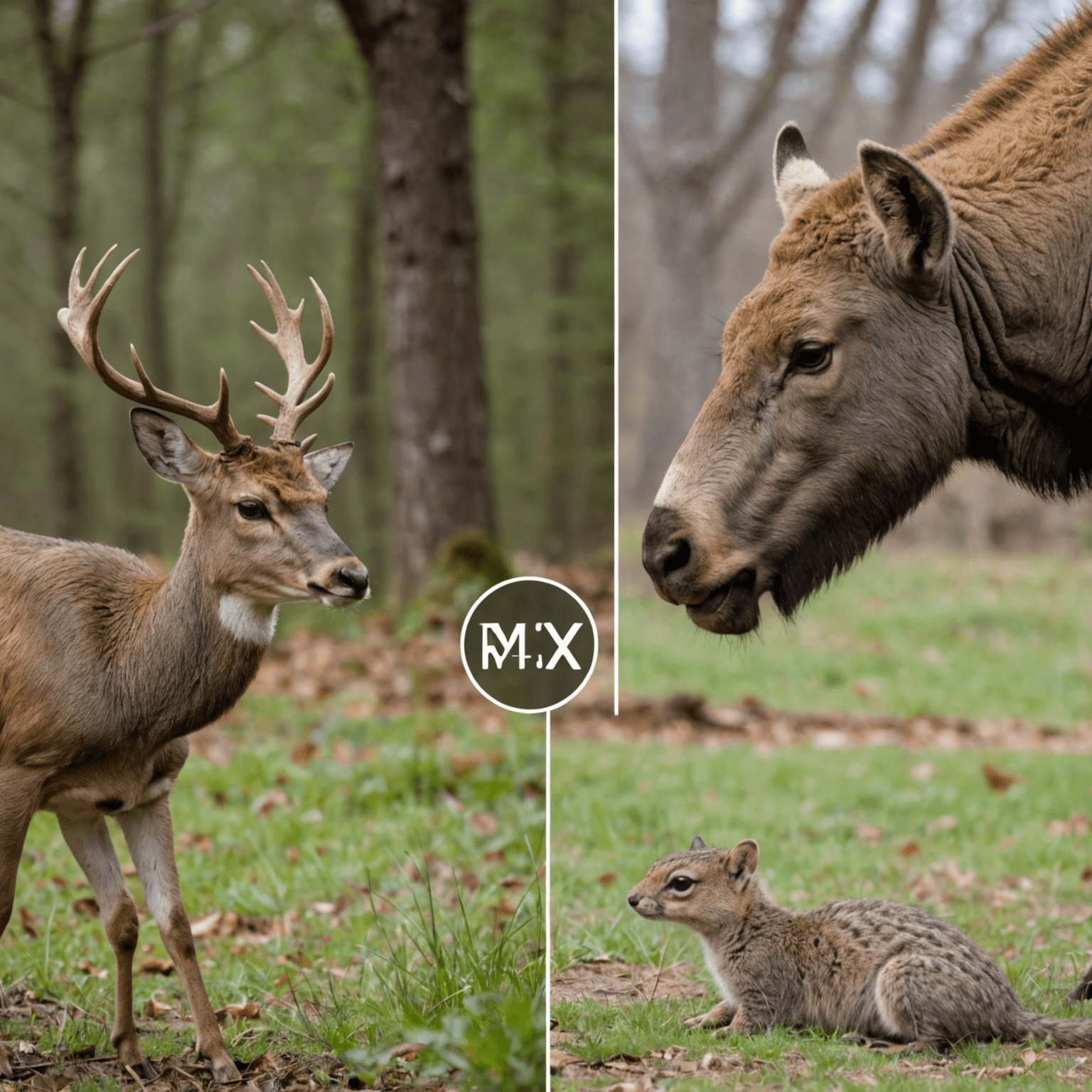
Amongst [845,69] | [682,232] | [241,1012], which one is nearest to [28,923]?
[241,1012]

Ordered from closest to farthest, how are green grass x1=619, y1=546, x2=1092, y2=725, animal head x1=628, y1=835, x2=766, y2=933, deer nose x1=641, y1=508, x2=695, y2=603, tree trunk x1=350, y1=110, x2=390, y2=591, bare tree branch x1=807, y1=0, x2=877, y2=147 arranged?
deer nose x1=641, y1=508, x2=695, y2=603 < animal head x1=628, y1=835, x2=766, y2=933 < green grass x1=619, y1=546, x2=1092, y2=725 < tree trunk x1=350, y1=110, x2=390, y2=591 < bare tree branch x1=807, y1=0, x2=877, y2=147

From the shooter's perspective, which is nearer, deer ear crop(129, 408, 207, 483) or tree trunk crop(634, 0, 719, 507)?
deer ear crop(129, 408, 207, 483)

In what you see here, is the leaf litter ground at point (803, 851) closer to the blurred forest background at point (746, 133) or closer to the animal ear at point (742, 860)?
the animal ear at point (742, 860)

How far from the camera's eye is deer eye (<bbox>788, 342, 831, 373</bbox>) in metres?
3.96

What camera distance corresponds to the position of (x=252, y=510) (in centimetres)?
406

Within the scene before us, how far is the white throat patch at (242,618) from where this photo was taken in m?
4.06

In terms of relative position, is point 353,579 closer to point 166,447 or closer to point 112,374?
point 166,447

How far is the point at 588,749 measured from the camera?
29.7ft

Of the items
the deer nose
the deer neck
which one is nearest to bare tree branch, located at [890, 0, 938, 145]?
the deer nose

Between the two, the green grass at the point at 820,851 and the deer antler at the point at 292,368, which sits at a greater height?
the deer antler at the point at 292,368

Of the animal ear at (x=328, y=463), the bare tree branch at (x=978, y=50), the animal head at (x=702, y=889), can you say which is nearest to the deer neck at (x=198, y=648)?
the animal ear at (x=328, y=463)

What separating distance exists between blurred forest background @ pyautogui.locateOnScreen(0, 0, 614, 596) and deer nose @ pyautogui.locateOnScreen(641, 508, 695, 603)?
901 cm

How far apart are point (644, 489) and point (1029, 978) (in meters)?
14.7

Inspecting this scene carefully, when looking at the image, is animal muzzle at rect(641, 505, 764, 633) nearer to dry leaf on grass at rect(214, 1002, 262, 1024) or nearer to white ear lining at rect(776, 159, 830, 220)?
white ear lining at rect(776, 159, 830, 220)
